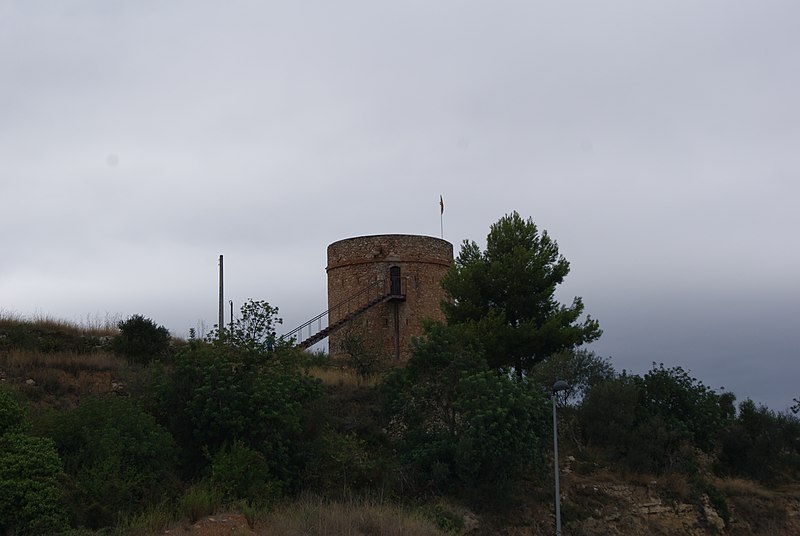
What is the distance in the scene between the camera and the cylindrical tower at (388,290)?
30875 mm

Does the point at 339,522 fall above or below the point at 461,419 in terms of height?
below

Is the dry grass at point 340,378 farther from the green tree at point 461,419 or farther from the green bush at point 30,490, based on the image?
the green bush at point 30,490

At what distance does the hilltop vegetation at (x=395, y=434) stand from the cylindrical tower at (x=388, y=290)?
4.94 metres

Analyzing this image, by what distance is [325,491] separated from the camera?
14773mm

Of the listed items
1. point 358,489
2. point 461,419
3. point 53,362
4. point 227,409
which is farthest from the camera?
point 53,362

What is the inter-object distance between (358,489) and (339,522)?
4.20 meters

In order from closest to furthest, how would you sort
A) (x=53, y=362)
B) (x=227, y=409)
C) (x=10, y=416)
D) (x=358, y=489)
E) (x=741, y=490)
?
(x=10, y=416) < (x=227, y=409) < (x=358, y=489) < (x=53, y=362) < (x=741, y=490)

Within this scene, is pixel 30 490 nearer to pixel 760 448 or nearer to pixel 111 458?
pixel 111 458

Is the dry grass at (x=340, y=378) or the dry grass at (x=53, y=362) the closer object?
the dry grass at (x=53, y=362)

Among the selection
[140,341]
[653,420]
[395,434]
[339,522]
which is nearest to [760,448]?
[653,420]

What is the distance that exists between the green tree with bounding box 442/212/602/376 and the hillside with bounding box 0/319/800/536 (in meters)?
2.70

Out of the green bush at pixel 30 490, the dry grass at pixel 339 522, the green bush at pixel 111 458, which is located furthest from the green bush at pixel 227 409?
the green bush at pixel 30 490

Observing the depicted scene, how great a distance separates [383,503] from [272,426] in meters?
2.72

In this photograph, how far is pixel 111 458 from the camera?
481 inches
